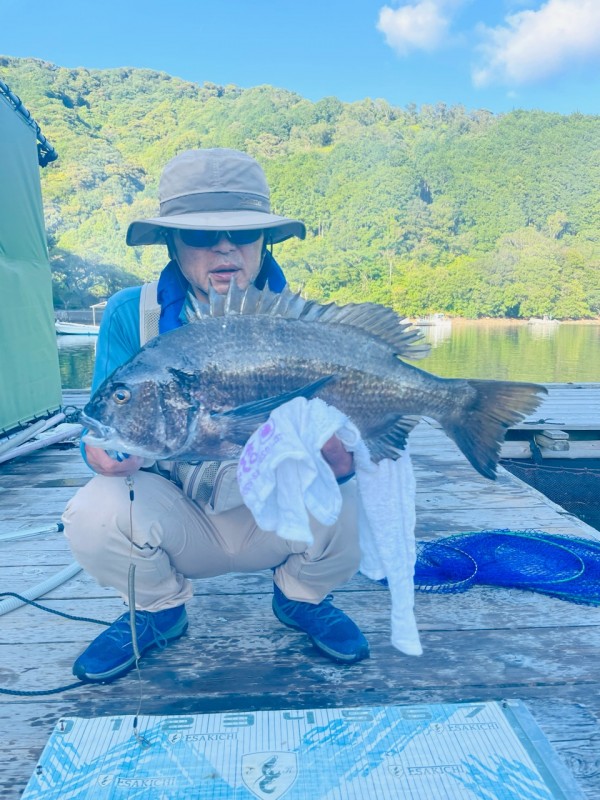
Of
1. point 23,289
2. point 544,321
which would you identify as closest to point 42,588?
point 23,289

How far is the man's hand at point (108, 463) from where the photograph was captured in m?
2.12

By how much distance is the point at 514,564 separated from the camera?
3.12 m

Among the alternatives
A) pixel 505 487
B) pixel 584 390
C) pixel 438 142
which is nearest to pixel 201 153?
pixel 505 487

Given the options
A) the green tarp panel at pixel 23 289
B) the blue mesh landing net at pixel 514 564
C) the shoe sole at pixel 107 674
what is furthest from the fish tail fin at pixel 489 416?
the green tarp panel at pixel 23 289

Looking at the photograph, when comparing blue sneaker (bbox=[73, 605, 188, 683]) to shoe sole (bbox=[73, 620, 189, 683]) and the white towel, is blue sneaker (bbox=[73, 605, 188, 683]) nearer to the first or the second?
shoe sole (bbox=[73, 620, 189, 683])

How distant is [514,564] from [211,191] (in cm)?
231

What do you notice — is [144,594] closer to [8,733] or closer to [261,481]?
[8,733]

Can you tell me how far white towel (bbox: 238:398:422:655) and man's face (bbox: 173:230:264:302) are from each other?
2.73ft

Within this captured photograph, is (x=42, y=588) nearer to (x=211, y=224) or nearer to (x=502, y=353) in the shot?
(x=211, y=224)

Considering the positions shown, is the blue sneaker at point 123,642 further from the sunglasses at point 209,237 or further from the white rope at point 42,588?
the sunglasses at point 209,237

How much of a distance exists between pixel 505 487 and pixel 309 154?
101 m

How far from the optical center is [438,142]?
10056cm

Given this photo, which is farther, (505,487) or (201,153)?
(505,487)

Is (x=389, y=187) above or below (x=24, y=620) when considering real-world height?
above
